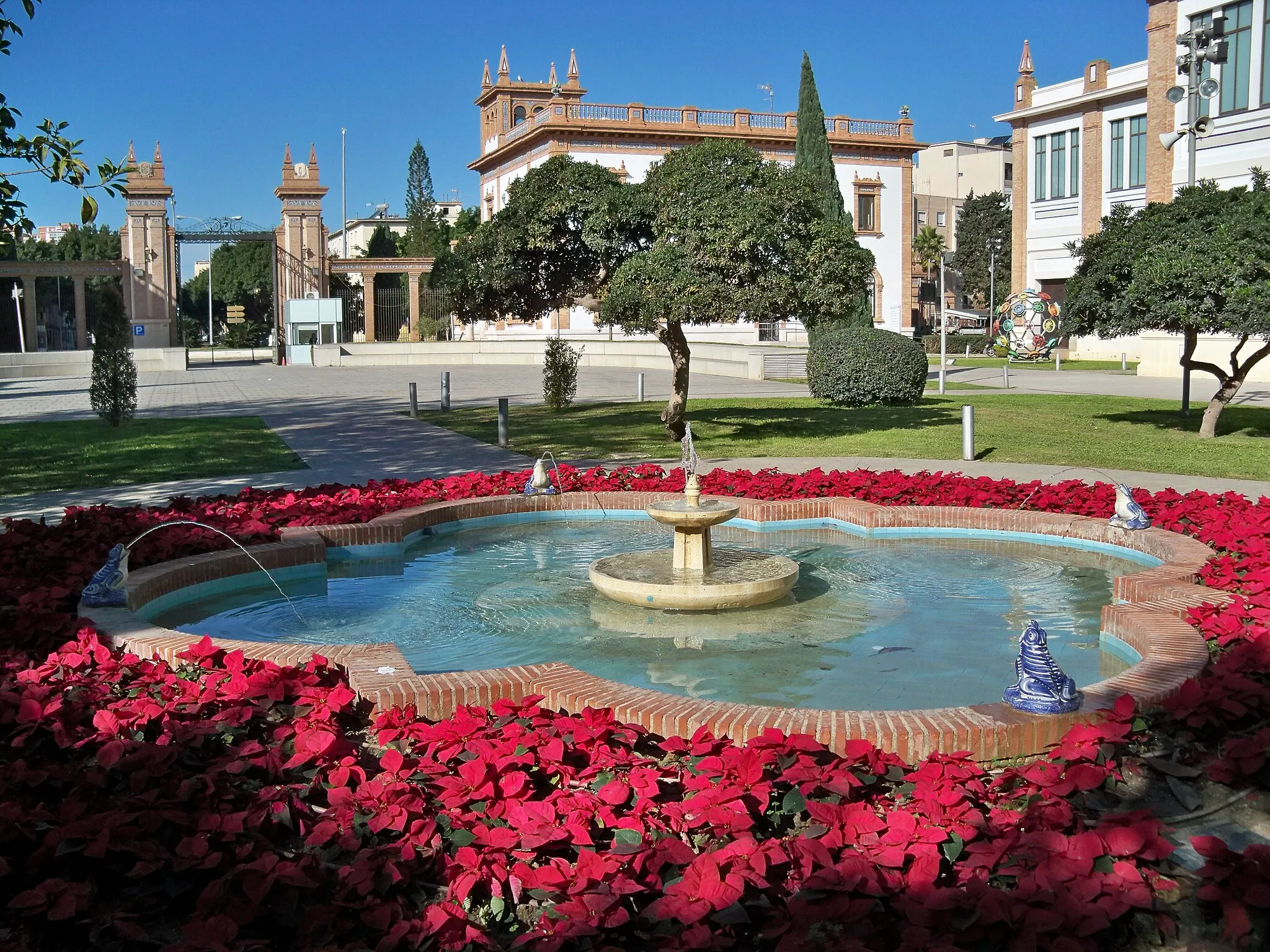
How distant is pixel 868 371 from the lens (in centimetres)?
2227

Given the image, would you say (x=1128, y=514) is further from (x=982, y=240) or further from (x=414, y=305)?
(x=982, y=240)

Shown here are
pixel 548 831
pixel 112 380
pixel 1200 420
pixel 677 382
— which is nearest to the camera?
pixel 548 831

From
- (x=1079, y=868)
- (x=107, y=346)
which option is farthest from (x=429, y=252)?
(x=1079, y=868)

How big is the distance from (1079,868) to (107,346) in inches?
763

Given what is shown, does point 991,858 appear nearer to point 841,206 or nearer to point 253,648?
point 253,648

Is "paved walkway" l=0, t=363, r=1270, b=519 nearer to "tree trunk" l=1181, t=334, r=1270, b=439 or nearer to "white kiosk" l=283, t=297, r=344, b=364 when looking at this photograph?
"white kiosk" l=283, t=297, r=344, b=364

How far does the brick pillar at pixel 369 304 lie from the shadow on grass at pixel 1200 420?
38.9m

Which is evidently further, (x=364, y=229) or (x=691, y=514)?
(x=364, y=229)

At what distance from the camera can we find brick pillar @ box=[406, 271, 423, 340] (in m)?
53.1

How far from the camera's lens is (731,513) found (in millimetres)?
7480

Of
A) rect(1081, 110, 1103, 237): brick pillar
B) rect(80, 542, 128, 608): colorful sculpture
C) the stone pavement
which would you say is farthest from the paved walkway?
rect(1081, 110, 1103, 237): brick pillar

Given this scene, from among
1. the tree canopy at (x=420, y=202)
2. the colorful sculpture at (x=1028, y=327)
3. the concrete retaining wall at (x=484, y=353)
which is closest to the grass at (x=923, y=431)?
the concrete retaining wall at (x=484, y=353)

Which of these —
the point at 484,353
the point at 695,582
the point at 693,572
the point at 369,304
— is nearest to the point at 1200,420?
the point at 693,572

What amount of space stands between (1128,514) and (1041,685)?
4525 mm
